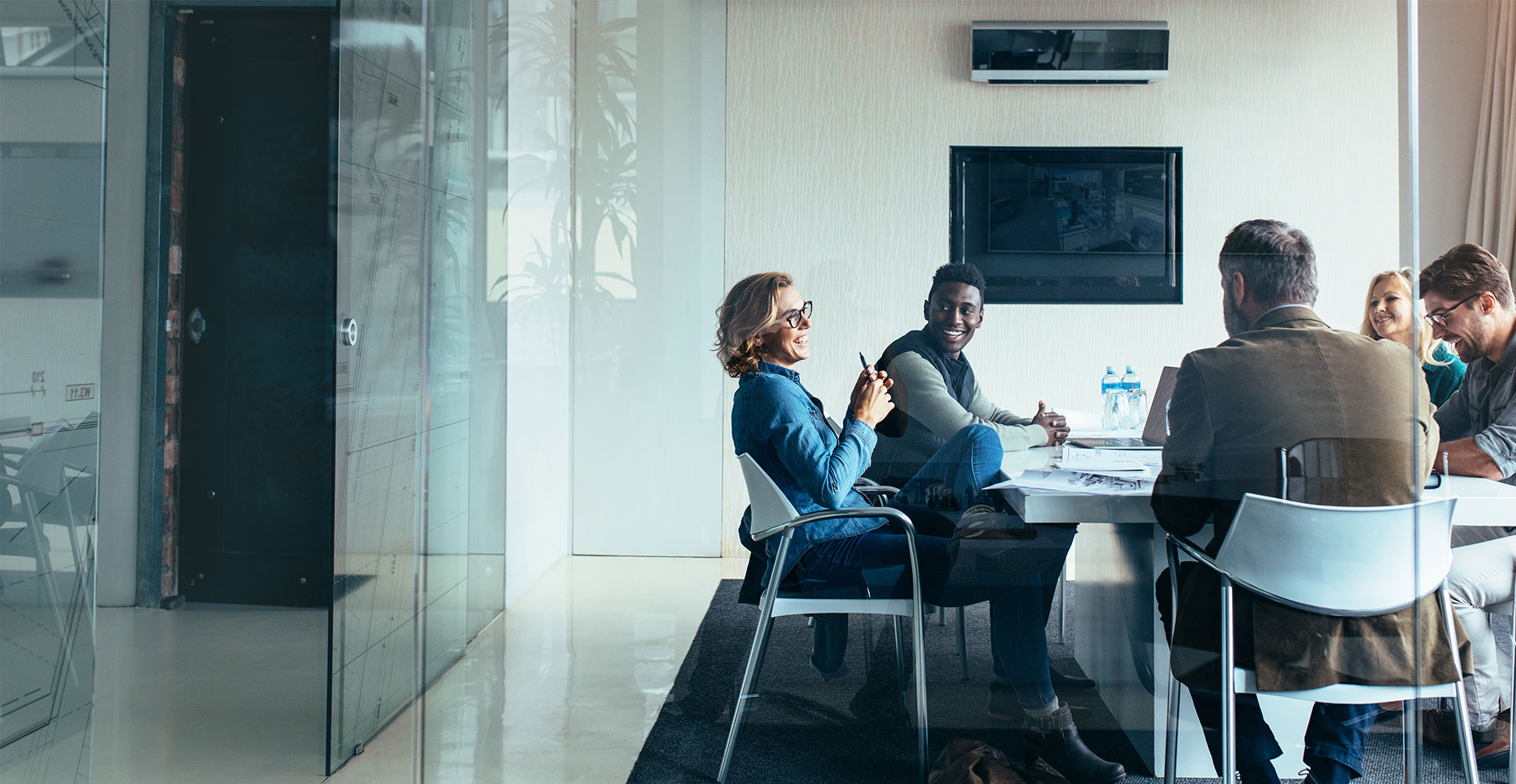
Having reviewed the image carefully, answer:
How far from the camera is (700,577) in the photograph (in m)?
2.26

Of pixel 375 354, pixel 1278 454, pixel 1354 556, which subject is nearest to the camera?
pixel 1354 556

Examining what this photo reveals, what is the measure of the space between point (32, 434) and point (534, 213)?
1195 millimetres

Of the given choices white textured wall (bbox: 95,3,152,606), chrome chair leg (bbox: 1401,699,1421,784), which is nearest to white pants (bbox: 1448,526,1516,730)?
chrome chair leg (bbox: 1401,699,1421,784)

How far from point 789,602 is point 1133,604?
79 cm

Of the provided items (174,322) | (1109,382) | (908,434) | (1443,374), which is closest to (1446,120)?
(1443,374)

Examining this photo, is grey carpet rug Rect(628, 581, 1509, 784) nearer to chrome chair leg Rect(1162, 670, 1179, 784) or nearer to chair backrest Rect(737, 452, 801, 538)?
chrome chair leg Rect(1162, 670, 1179, 784)

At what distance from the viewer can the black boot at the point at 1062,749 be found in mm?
2152

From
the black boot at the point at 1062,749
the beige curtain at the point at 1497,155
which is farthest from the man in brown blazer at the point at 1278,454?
the beige curtain at the point at 1497,155

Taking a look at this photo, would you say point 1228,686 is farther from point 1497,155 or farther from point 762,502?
point 1497,155

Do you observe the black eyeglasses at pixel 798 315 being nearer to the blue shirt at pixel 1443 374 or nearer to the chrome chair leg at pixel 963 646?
the chrome chair leg at pixel 963 646

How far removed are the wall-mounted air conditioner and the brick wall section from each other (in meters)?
3.48

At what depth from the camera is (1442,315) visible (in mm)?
2064

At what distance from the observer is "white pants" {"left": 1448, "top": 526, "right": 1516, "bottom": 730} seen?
6.54ft

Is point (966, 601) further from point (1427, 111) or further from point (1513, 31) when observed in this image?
point (1513, 31)
